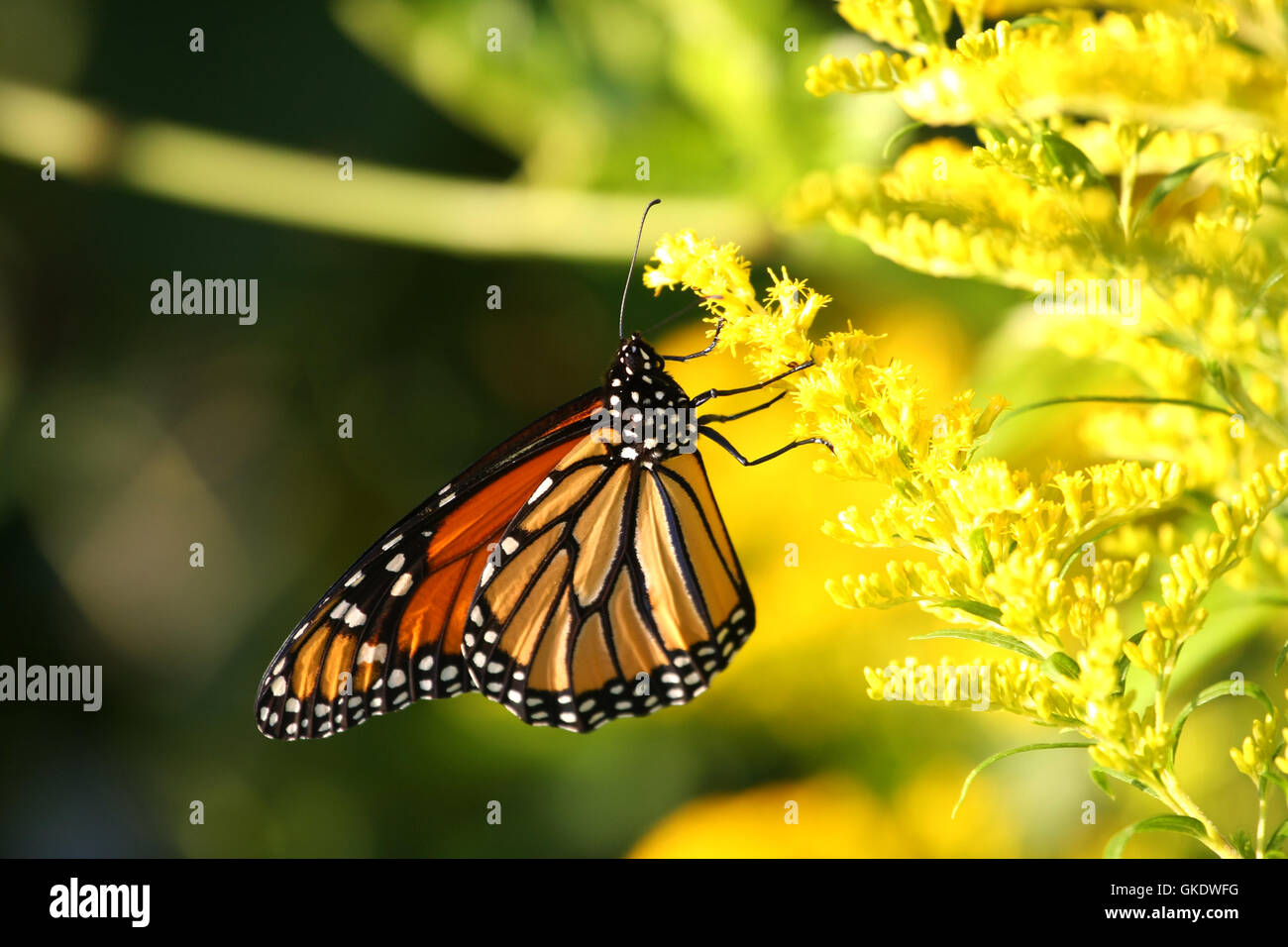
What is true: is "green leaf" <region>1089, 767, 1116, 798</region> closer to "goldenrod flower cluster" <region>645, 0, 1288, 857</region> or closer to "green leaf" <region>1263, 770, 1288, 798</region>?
"goldenrod flower cluster" <region>645, 0, 1288, 857</region>

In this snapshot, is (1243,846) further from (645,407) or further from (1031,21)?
(645,407)

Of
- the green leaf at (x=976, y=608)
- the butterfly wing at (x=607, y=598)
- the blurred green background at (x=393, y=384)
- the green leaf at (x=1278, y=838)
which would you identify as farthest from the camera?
the blurred green background at (x=393, y=384)

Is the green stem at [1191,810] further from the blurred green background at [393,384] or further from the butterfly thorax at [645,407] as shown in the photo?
the butterfly thorax at [645,407]

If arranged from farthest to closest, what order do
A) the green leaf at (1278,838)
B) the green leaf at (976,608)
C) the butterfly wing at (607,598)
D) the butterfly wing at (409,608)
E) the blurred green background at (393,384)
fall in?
1. the blurred green background at (393,384)
2. the butterfly wing at (607,598)
3. the butterfly wing at (409,608)
4. the green leaf at (976,608)
5. the green leaf at (1278,838)

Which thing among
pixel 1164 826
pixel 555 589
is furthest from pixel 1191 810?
pixel 555 589

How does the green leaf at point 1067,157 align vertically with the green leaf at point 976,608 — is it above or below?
above

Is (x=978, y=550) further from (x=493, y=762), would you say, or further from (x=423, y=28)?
(x=423, y=28)

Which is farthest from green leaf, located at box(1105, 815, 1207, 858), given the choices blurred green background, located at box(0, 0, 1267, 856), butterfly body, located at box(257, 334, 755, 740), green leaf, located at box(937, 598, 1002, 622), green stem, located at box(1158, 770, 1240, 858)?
butterfly body, located at box(257, 334, 755, 740)

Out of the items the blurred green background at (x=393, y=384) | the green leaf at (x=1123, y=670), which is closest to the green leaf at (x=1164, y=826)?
the green leaf at (x=1123, y=670)
